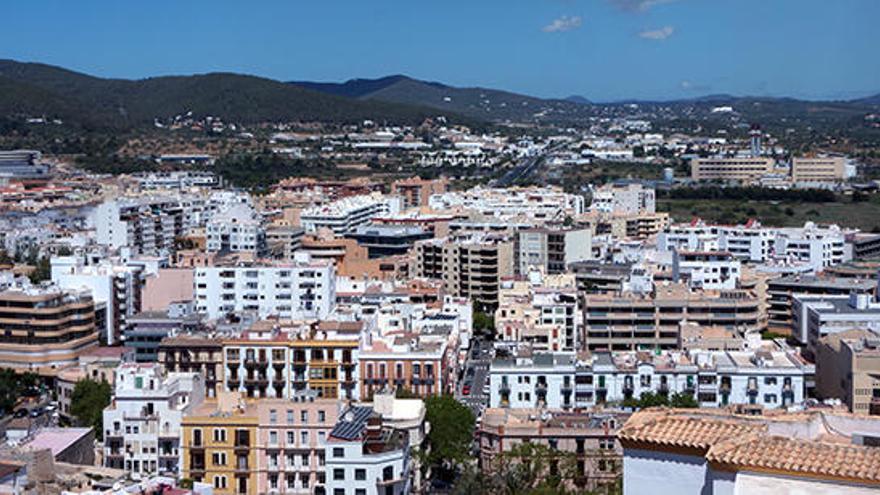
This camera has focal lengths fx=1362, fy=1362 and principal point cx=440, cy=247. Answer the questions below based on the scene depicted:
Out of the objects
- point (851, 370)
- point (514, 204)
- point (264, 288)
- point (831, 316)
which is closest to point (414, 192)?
point (514, 204)

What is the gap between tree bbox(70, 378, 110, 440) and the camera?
76.0 ft

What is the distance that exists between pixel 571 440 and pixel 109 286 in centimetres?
1597

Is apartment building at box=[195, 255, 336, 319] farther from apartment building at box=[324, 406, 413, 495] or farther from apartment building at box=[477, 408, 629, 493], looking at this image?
apartment building at box=[324, 406, 413, 495]

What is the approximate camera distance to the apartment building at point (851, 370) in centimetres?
2239

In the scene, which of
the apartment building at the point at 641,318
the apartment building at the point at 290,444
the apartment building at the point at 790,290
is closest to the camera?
the apartment building at the point at 290,444

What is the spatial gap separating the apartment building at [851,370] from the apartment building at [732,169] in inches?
2164

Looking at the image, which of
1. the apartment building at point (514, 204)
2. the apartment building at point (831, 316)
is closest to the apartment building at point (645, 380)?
the apartment building at point (831, 316)

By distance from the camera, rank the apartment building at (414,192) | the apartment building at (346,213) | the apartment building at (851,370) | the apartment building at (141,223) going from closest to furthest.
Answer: the apartment building at (851,370) < the apartment building at (141,223) < the apartment building at (346,213) < the apartment building at (414,192)

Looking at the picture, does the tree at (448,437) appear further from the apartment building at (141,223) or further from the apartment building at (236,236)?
the apartment building at (141,223)

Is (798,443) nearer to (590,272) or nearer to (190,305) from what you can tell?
(190,305)

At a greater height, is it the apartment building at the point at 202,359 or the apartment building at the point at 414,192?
the apartment building at the point at 414,192

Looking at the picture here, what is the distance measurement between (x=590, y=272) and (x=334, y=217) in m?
17.1

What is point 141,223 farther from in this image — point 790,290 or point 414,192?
point 790,290

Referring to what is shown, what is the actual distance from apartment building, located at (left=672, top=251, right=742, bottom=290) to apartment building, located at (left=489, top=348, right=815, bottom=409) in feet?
32.7
